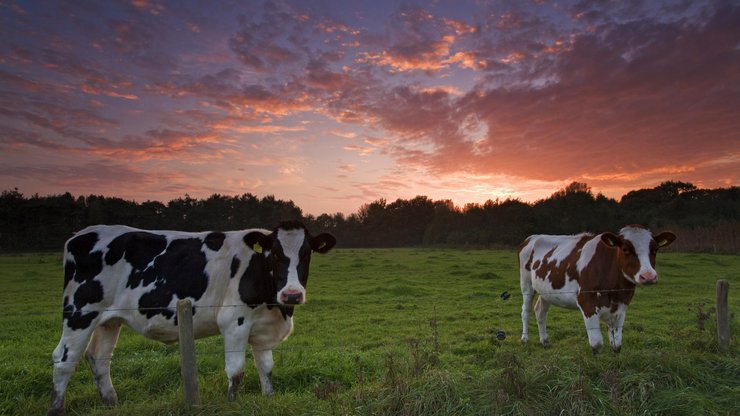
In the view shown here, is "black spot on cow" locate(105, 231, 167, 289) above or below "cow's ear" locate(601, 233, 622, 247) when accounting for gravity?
below

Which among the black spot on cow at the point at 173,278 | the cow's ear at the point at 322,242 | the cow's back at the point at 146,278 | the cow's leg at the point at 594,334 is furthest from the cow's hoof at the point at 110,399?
the cow's leg at the point at 594,334

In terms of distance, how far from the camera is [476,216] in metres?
71.2

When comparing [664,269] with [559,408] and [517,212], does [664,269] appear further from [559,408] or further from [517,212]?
[517,212]

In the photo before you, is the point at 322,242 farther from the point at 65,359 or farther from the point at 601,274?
the point at 601,274

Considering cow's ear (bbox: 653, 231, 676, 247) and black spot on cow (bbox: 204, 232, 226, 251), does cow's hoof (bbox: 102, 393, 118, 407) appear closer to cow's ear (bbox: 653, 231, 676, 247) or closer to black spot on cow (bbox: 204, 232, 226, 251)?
black spot on cow (bbox: 204, 232, 226, 251)

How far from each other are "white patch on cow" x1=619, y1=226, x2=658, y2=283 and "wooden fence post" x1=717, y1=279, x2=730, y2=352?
0.75m

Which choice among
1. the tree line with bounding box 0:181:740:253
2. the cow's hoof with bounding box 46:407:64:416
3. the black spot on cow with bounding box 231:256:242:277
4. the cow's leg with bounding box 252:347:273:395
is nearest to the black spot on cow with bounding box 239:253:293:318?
the black spot on cow with bounding box 231:256:242:277

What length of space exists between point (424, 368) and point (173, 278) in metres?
3.17

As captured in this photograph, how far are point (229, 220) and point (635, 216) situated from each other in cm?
4880

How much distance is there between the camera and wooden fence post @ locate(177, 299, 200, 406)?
441 centimetres

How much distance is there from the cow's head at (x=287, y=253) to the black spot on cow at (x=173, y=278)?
71 centimetres

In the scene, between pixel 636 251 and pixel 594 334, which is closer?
pixel 636 251

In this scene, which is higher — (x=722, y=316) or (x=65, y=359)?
(x=722, y=316)

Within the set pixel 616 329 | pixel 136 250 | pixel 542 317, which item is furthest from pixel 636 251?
pixel 136 250
